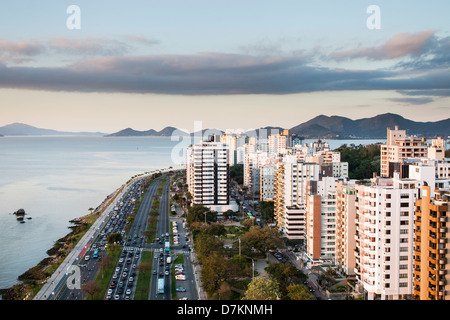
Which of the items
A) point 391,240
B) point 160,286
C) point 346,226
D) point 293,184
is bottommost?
point 160,286

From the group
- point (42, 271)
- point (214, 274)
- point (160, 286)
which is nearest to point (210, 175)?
point (42, 271)

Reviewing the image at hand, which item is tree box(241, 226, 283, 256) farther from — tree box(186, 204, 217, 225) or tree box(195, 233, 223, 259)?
tree box(186, 204, 217, 225)

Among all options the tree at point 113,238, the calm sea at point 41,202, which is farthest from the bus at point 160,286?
the calm sea at point 41,202

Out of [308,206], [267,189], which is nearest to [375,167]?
[267,189]

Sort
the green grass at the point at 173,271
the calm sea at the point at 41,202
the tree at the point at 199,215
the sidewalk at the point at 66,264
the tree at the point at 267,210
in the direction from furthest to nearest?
the tree at the point at 267,210 < the tree at the point at 199,215 < the calm sea at the point at 41,202 < the sidewalk at the point at 66,264 < the green grass at the point at 173,271

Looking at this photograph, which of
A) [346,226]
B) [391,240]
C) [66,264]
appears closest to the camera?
[391,240]

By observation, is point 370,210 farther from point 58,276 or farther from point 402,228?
point 58,276

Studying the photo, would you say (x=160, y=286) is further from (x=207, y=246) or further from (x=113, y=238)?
(x=113, y=238)

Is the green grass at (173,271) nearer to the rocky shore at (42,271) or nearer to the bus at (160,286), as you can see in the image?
the bus at (160,286)
